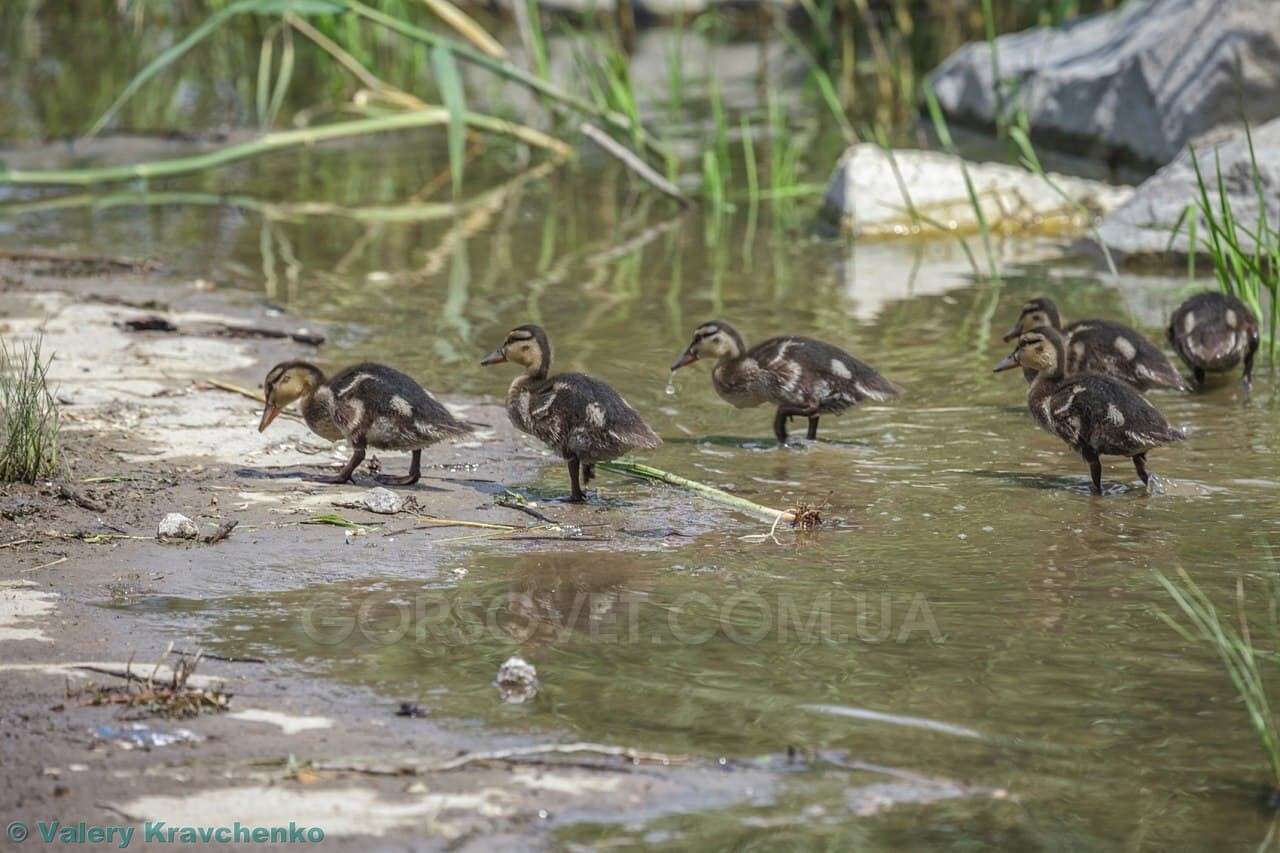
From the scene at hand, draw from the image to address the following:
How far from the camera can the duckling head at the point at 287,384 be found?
272 inches

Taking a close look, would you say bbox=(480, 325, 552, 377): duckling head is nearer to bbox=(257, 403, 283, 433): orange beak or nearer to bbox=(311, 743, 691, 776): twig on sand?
bbox=(257, 403, 283, 433): orange beak

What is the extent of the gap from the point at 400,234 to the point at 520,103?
20.0 ft

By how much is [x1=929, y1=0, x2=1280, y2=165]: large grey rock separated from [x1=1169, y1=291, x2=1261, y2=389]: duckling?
14.1ft

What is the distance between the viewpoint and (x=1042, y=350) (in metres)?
7.32

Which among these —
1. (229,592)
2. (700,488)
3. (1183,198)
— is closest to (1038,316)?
(700,488)

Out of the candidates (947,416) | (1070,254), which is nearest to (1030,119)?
(1070,254)

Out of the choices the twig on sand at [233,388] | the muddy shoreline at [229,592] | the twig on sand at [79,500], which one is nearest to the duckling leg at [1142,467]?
the muddy shoreline at [229,592]

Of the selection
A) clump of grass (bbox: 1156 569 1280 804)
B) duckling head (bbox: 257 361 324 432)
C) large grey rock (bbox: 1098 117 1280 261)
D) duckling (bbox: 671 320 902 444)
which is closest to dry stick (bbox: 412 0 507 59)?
large grey rock (bbox: 1098 117 1280 261)

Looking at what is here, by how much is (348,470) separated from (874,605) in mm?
2232

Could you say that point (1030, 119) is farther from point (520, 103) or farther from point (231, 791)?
point (231, 791)

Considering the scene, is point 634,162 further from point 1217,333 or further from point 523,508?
point 523,508

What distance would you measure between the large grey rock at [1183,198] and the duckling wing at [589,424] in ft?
16.2

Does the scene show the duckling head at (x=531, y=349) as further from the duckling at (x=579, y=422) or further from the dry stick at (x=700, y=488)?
the dry stick at (x=700, y=488)

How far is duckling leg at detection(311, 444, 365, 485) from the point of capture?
6.64m
